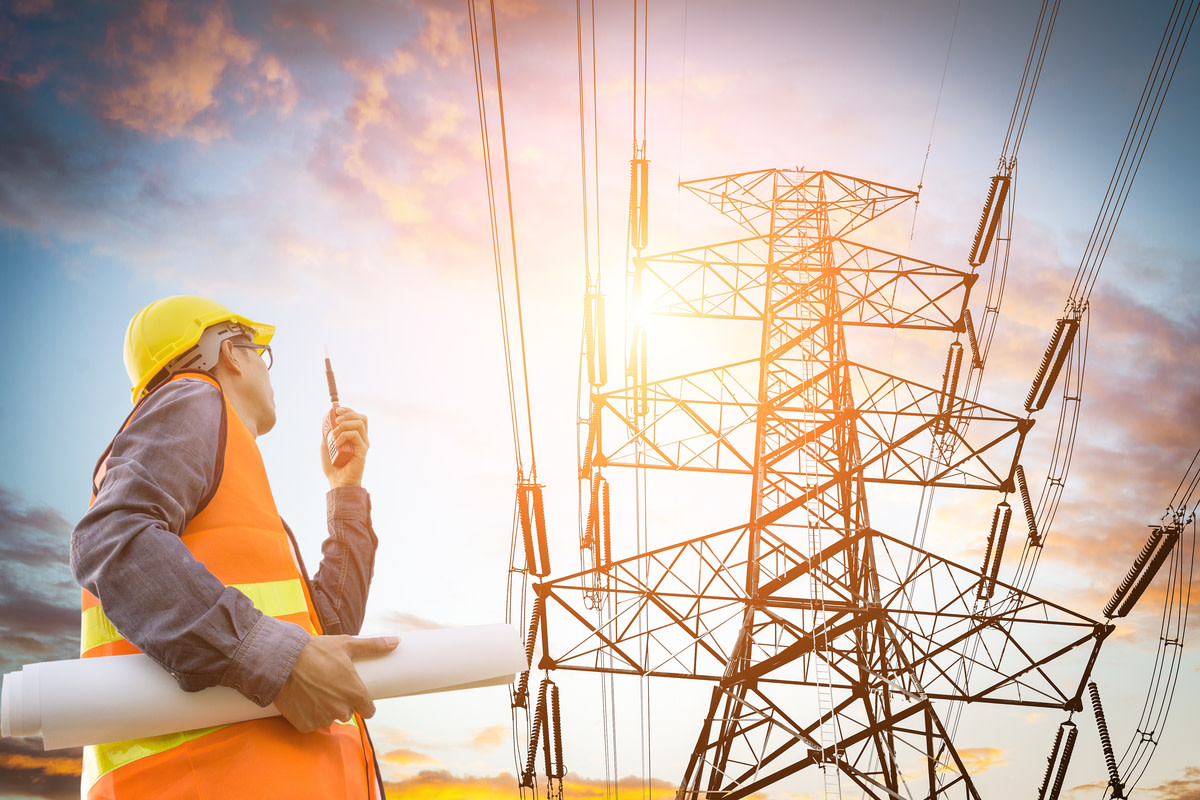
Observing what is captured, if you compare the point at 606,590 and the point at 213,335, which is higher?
the point at 606,590

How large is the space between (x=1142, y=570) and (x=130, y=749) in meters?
12.3

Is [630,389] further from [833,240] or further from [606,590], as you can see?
[833,240]

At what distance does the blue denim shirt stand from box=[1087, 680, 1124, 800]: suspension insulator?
12.2 metres

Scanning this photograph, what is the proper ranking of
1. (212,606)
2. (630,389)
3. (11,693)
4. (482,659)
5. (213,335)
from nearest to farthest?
1. (11,693)
2. (212,606)
3. (482,659)
4. (213,335)
5. (630,389)

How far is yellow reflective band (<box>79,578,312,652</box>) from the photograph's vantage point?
173cm

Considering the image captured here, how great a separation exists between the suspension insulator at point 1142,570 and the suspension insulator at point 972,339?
169 inches

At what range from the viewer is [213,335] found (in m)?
2.23

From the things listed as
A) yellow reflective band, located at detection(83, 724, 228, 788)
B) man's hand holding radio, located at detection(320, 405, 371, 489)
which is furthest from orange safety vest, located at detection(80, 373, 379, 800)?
man's hand holding radio, located at detection(320, 405, 371, 489)

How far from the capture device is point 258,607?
6.04ft

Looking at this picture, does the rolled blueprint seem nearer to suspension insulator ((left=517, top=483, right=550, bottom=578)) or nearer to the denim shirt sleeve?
the denim shirt sleeve

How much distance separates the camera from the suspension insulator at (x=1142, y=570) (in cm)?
1041

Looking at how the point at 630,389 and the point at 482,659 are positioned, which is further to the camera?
the point at 630,389

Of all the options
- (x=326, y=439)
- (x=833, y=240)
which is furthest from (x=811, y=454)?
(x=326, y=439)

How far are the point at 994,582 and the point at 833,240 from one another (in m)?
6.07
